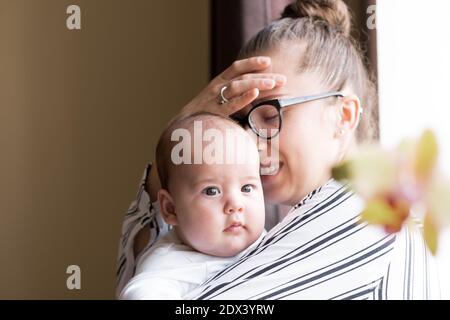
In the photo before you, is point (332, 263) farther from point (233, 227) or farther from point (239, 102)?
point (239, 102)

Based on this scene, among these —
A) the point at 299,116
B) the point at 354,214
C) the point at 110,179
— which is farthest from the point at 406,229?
the point at 110,179

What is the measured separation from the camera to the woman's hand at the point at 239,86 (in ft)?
3.14

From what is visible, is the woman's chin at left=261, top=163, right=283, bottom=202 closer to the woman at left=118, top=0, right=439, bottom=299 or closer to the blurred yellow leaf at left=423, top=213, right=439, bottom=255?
the woman at left=118, top=0, right=439, bottom=299

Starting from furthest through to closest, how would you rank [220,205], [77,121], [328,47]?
1. [77,121]
2. [328,47]
3. [220,205]

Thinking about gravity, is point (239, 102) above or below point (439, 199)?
above

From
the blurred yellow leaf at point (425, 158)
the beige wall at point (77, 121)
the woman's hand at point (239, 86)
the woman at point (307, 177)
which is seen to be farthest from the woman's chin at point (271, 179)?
the beige wall at point (77, 121)

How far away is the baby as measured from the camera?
91cm

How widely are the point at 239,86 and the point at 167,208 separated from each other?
204mm

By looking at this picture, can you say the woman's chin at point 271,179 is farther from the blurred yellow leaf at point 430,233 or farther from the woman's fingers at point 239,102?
the blurred yellow leaf at point 430,233

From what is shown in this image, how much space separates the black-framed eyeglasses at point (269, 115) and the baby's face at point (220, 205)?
2.3 inches

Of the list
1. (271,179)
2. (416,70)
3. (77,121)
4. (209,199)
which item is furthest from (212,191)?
(77,121)

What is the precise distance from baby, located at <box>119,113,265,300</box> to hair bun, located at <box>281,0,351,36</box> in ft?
0.86

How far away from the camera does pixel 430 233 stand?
0.79 meters

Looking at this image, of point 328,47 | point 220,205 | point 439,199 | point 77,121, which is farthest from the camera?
point 77,121
